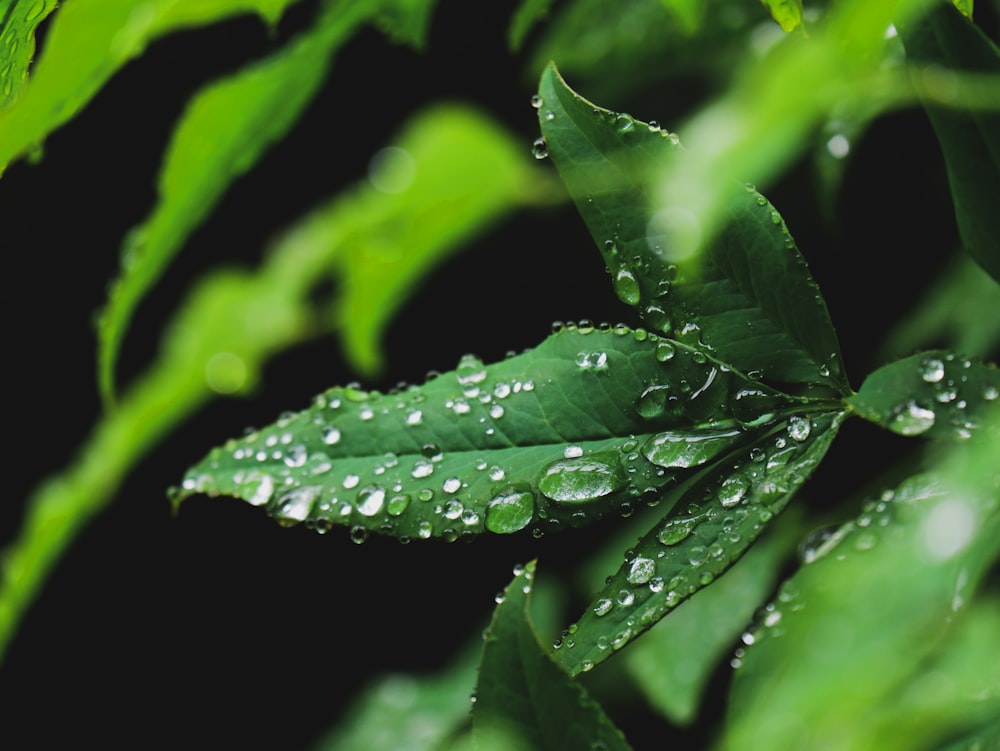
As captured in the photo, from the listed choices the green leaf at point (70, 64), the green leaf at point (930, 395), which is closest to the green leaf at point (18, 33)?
the green leaf at point (70, 64)

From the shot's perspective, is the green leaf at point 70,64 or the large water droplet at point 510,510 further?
the green leaf at point 70,64

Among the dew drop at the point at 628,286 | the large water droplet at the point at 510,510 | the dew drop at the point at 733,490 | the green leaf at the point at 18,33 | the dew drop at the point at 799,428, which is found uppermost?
the green leaf at the point at 18,33

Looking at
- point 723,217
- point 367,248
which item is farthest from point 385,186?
point 723,217

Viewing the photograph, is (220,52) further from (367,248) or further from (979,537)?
(979,537)

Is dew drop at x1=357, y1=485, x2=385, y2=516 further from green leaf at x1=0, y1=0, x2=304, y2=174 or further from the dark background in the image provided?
the dark background

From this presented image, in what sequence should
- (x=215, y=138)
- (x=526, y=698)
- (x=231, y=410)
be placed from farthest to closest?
(x=231, y=410), (x=215, y=138), (x=526, y=698)

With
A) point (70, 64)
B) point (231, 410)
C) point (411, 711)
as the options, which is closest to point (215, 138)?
point (70, 64)

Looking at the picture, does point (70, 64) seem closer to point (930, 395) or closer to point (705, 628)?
point (930, 395)

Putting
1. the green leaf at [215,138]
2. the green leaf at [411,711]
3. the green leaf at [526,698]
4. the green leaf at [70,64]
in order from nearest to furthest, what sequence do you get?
the green leaf at [526,698]
the green leaf at [70,64]
the green leaf at [215,138]
the green leaf at [411,711]

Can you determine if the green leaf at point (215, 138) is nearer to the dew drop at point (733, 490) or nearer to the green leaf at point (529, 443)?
the green leaf at point (529, 443)
